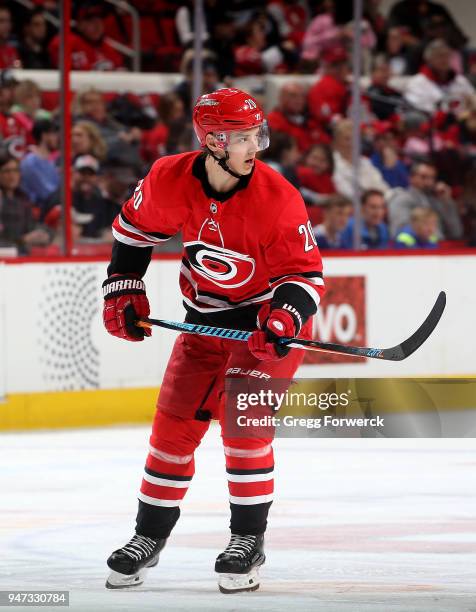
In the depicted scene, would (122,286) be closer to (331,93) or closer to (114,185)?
(114,185)

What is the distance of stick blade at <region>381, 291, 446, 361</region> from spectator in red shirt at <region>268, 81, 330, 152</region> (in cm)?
396

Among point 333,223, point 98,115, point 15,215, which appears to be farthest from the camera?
point 333,223

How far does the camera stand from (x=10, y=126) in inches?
259

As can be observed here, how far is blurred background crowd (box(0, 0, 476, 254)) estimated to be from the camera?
6.64 m

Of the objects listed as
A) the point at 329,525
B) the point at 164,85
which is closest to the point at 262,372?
the point at 329,525

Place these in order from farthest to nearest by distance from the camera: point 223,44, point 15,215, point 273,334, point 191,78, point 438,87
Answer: point 438,87 → point 223,44 → point 191,78 → point 15,215 → point 273,334

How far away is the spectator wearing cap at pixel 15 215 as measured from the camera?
20.9 feet

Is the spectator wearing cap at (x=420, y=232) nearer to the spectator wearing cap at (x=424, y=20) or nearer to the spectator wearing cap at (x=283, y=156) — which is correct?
the spectator wearing cap at (x=283, y=156)

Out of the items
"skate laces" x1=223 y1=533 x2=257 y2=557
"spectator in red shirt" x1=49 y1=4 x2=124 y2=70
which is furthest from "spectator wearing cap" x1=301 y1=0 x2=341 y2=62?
"skate laces" x1=223 y1=533 x2=257 y2=557

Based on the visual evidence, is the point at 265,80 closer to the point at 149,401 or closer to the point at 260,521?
the point at 149,401

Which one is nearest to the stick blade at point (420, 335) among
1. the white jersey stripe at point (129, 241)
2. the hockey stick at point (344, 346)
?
the hockey stick at point (344, 346)

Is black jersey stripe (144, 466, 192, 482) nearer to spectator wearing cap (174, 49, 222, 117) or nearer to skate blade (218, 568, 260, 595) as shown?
skate blade (218, 568, 260, 595)

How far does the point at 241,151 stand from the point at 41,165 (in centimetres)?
333

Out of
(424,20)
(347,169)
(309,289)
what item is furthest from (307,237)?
(424,20)
